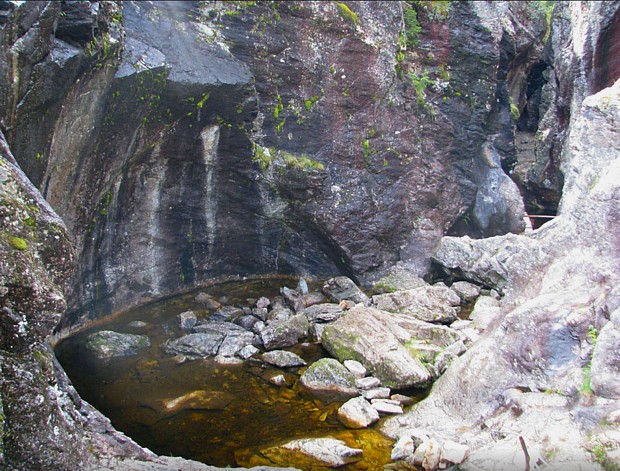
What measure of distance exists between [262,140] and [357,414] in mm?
8516

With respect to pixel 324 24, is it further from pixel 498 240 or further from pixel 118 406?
pixel 118 406

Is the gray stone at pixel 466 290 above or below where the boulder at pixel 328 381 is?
above

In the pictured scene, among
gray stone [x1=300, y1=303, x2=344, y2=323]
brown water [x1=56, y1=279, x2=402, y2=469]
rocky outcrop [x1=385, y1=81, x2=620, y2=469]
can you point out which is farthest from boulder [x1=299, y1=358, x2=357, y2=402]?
gray stone [x1=300, y1=303, x2=344, y2=323]

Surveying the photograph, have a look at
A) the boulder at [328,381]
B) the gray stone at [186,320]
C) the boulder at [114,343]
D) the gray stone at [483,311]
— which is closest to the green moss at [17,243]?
the boulder at [328,381]

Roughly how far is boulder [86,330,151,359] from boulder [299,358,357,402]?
11.8 feet

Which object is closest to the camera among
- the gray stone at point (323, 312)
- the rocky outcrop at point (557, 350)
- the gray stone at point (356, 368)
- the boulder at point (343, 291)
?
the rocky outcrop at point (557, 350)

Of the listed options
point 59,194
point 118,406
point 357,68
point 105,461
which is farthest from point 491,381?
point 357,68

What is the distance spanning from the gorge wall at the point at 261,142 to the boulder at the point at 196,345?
91.2 inches

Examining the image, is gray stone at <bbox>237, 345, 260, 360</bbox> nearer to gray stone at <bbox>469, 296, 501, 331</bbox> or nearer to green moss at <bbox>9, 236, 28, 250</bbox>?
gray stone at <bbox>469, 296, 501, 331</bbox>

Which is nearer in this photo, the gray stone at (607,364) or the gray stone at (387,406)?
the gray stone at (607,364)

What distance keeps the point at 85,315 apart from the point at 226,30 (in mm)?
7728

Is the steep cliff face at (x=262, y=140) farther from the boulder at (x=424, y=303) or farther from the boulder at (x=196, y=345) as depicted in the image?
the boulder at (x=196, y=345)

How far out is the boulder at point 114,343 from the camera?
410 inches

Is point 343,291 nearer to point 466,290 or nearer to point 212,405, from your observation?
point 466,290
